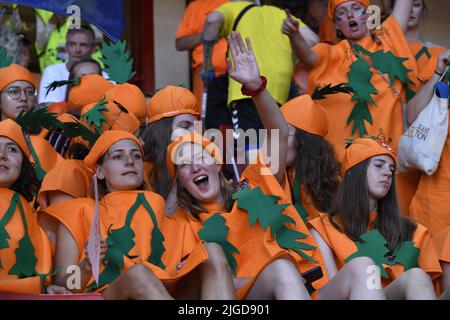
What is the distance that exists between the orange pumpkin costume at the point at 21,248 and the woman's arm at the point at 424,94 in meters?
2.57

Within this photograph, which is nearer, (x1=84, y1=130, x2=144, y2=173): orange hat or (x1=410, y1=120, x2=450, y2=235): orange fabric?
(x1=84, y1=130, x2=144, y2=173): orange hat

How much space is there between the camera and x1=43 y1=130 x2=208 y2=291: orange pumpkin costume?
5.79 m

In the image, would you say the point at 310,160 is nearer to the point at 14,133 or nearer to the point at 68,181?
the point at 68,181

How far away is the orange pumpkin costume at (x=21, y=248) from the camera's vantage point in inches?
221

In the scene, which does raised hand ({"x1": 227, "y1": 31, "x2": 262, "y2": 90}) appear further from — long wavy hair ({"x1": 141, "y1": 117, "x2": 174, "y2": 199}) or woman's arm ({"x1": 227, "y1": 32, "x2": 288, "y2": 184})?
long wavy hair ({"x1": 141, "y1": 117, "x2": 174, "y2": 199})

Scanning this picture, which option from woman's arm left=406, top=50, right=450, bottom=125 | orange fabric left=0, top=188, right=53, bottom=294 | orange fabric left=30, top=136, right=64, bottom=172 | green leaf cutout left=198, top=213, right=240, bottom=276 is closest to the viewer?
orange fabric left=0, top=188, right=53, bottom=294

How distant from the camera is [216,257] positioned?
5383 mm

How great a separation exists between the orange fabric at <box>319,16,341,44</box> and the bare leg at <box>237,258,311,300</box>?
3.40 meters

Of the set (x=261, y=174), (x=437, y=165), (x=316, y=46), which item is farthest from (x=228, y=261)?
(x=316, y=46)

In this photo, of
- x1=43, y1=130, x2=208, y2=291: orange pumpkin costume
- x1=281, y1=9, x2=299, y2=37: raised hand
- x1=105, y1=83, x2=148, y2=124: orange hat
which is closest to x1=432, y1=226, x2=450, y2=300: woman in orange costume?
x1=43, y1=130, x2=208, y2=291: orange pumpkin costume

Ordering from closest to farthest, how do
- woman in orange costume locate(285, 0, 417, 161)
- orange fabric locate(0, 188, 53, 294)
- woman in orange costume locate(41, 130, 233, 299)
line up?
woman in orange costume locate(41, 130, 233, 299)
orange fabric locate(0, 188, 53, 294)
woman in orange costume locate(285, 0, 417, 161)

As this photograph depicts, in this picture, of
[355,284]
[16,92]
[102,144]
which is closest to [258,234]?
[355,284]

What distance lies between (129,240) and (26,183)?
2.22 ft
